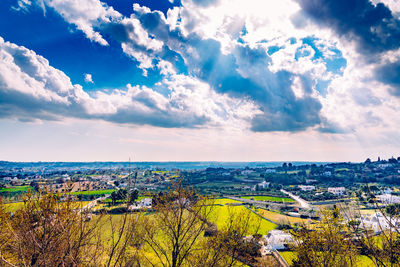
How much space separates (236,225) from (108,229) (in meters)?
31.5

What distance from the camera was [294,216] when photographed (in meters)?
63.8

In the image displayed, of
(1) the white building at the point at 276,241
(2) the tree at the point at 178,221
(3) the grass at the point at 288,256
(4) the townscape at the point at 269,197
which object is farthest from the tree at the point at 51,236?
(1) the white building at the point at 276,241

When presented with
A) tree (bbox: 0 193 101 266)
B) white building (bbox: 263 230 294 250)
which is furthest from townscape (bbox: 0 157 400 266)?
tree (bbox: 0 193 101 266)

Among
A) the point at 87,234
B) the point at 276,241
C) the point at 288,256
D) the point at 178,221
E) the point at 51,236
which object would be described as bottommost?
the point at 288,256

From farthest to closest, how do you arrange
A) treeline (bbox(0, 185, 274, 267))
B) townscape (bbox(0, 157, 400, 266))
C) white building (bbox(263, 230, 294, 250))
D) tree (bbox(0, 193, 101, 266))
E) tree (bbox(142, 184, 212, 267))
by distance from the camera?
1. white building (bbox(263, 230, 294, 250))
2. tree (bbox(142, 184, 212, 267))
3. townscape (bbox(0, 157, 400, 266))
4. treeline (bbox(0, 185, 274, 267))
5. tree (bbox(0, 193, 101, 266))

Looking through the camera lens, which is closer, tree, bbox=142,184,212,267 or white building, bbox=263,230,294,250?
tree, bbox=142,184,212,267

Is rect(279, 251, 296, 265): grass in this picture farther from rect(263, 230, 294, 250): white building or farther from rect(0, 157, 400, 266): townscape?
rect(263, 230, 294, 250): white building

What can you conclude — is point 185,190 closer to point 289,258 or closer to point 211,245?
point 211,245

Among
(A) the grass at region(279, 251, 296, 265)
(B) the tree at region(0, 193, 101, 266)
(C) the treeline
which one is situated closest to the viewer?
(B) the tree at region(0, 193, 101, 266)

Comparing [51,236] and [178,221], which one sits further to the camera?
[178,221]

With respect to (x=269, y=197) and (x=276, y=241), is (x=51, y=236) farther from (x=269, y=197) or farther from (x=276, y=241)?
(x=269, y=197)

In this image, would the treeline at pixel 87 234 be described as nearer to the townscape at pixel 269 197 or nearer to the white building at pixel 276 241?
the townscape at pixel 269 197

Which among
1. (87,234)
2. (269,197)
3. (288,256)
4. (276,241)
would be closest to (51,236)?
(87,234)

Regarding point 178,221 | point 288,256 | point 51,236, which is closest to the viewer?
point 51,236
